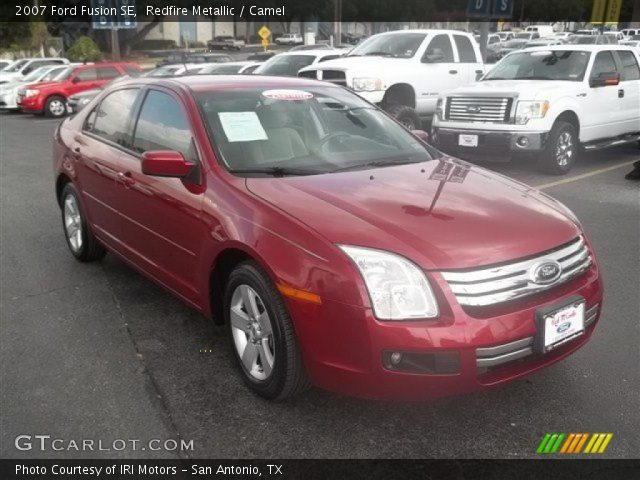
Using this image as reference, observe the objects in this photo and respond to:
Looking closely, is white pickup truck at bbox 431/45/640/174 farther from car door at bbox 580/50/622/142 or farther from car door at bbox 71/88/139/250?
car door at bbox 71/88/139/250

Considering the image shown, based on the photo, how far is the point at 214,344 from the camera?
381 centimetres

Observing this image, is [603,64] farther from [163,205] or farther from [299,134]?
[163,205]

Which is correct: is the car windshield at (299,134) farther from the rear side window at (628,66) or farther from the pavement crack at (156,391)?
the rear side window at (628,66)

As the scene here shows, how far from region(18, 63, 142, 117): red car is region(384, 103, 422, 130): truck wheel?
11.4 meters

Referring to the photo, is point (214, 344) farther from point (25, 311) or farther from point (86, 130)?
point (86, 130)

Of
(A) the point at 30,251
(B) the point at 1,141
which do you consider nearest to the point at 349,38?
(B) the point at 1,141

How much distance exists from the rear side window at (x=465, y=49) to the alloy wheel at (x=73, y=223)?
28.0ft

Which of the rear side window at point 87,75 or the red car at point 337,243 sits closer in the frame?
the red car at point 337,243

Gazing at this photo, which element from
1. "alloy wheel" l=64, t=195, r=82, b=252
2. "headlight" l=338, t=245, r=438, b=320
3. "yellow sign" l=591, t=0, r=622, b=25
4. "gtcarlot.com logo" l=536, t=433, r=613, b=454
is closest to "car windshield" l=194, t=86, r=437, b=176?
"headlight" l=338, t=245, r=438, b=320

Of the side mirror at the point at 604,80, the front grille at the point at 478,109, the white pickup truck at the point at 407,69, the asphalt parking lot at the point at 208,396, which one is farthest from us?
the white pickup truck at the point at 407,69

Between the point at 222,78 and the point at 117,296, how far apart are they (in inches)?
68.5

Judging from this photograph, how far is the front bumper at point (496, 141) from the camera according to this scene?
8.35 meters

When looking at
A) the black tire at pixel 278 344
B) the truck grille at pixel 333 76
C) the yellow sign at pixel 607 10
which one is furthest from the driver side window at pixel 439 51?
the yellow sign at pixel 607 10

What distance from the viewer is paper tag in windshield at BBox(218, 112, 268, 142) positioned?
3.63m
